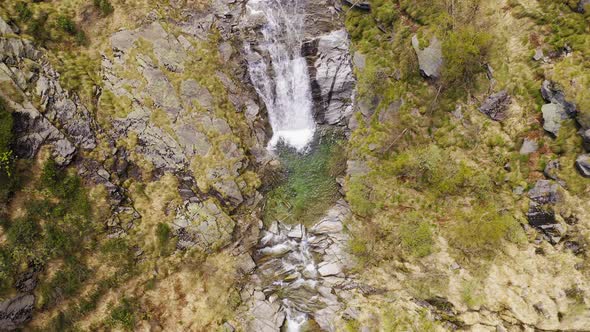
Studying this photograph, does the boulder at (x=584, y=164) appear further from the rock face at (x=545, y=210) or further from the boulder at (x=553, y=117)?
the boulder at (x=553, y=117)

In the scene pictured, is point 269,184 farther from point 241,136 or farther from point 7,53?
point 7,53

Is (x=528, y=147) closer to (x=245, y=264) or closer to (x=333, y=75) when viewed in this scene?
(x=333, y=75)

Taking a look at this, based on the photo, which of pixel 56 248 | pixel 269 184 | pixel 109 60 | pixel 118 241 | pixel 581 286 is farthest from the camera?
pixel 269 184

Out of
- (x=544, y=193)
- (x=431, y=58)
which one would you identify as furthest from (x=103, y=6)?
(x=544, y=193)

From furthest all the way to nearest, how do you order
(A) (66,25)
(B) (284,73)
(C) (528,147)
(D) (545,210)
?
(B) (284,73) → (A) (66,25) → (C) (528,147) → (D) (545,210)

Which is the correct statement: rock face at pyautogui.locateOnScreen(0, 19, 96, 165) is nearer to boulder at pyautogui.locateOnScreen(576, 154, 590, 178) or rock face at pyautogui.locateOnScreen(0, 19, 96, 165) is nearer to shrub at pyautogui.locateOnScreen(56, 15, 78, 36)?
shrub at pyautogui.locateOnScreen(56, 15, 78, 36)

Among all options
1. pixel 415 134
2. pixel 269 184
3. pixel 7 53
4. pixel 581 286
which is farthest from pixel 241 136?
pixel 581 286

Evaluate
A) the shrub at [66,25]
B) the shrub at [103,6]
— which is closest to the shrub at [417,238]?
the shrub at [103,6]
